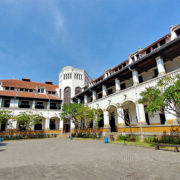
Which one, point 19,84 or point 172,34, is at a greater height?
point 172,34

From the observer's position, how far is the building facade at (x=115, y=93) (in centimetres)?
1472

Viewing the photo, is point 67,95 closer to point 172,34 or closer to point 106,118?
point 106,118

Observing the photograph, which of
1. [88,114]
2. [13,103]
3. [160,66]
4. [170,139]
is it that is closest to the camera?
[170,139]

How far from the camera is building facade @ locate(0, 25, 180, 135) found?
48.3 feet

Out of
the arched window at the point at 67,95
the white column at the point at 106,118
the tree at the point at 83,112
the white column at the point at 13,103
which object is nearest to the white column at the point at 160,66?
the white column at the point at 106,118

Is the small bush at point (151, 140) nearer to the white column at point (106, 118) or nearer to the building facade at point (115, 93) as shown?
the building facade at point (115, 93)

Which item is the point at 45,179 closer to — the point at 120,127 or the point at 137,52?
the point at 120,127

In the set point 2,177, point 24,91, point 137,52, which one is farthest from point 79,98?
point 2,177

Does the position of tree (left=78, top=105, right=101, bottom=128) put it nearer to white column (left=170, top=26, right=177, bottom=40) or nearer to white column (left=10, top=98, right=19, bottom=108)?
white column (left=170, top=26, right=177, bottom=40)

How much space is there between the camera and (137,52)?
19.6m

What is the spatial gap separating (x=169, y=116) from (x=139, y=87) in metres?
4.93

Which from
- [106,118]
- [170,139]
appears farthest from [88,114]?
[170,139]

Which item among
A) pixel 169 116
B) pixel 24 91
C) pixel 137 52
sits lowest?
pixel 169 116

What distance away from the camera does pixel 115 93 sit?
19.8 metres
